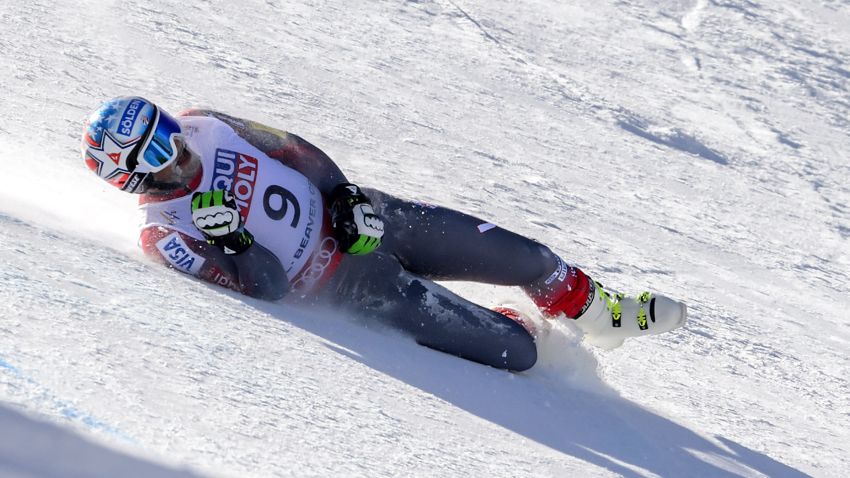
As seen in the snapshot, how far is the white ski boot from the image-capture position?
4.47 m

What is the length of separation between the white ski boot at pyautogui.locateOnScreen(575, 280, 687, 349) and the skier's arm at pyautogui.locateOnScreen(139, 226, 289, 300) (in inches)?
53.0

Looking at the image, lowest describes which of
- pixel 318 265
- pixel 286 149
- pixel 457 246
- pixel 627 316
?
pixel 627 316

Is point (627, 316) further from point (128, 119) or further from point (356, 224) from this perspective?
point (128, 119)

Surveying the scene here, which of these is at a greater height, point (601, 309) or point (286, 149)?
point (286, 149)

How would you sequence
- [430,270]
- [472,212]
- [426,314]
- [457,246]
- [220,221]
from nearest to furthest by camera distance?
[220,221], [426,314], [457,246], [430,270], [472,212]

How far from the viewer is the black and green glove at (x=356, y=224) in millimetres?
4062

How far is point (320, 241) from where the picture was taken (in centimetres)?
424

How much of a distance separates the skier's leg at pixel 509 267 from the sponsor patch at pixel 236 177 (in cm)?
55

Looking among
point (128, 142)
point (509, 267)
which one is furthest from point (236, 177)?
point (509, 267)

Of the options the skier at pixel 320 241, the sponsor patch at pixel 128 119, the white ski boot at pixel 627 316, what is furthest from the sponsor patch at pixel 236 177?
the white ski boot at pixel 627 316

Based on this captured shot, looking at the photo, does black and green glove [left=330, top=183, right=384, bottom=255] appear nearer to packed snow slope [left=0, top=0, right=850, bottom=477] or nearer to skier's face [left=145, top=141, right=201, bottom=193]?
packed snow slope [left=0, top=0, right=850, bottom=477]

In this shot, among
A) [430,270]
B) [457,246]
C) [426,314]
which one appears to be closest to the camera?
[426,314]

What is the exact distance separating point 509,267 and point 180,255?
1.32 meters

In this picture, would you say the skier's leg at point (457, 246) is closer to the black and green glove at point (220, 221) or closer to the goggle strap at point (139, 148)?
the black and green glove at point (220, 221)
